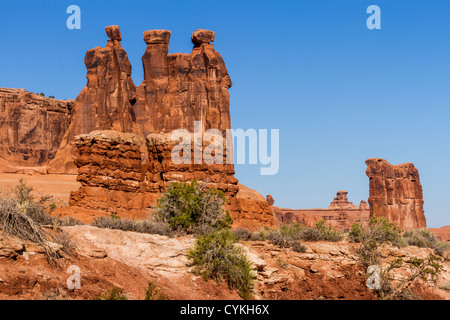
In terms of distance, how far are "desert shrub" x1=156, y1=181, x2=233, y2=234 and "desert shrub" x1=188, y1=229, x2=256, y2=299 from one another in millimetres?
3302

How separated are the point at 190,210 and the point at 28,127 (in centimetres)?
8195

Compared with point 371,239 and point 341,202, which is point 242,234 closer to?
point 371,239

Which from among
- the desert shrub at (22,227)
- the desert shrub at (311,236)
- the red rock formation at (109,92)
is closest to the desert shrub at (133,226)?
the desert shrub at (22,227)

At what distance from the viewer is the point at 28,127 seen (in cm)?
9488

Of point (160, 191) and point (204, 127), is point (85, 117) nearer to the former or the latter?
point (204, 127)

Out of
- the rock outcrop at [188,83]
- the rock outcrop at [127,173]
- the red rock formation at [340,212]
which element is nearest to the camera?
the rock outcrop at [127,173]

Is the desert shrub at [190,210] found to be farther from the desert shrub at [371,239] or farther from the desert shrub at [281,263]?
the desert shrub at [371,239]

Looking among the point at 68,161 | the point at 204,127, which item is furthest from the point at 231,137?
the point at 68,161

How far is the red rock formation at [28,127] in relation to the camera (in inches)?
3633

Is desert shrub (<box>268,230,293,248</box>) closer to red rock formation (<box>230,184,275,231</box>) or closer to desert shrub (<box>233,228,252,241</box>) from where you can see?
desert shrub (<box>233,228,252,241</box>)

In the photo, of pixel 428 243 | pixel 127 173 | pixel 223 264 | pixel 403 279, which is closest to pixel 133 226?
pixel 223 264

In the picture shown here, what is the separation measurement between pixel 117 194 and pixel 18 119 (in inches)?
2555

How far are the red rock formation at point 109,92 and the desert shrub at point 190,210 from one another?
1971 inches

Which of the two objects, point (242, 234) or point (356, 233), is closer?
point (242, 234)
